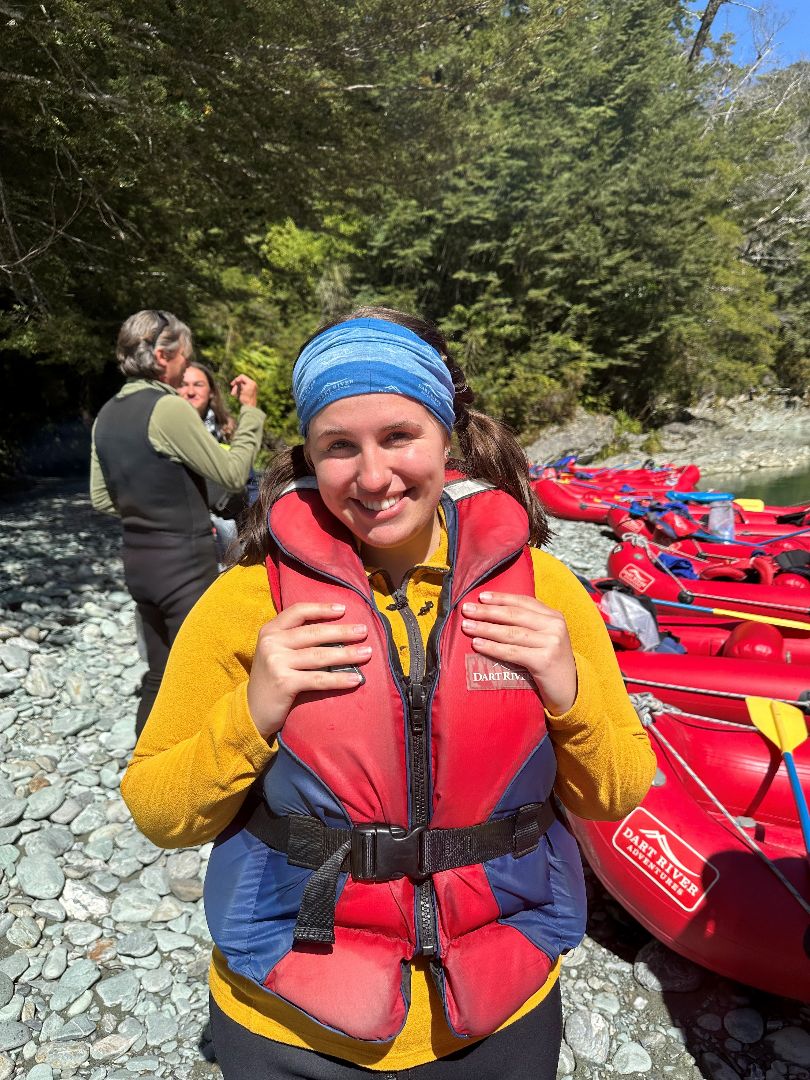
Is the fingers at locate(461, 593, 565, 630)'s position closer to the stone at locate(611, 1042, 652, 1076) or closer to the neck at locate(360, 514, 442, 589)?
the neck at locate(360, 514, 442, 589)

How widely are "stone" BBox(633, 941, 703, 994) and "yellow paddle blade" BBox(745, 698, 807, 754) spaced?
88 cm

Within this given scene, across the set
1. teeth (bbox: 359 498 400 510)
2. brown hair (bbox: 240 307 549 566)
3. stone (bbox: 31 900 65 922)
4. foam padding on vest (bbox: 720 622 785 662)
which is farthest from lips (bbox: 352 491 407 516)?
foam padding on vest (bbox: 720 622 785 662)

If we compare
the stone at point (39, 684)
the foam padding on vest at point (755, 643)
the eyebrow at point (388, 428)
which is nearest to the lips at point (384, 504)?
the eyebrow at point (388, 428)

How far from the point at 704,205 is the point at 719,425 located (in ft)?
18.5

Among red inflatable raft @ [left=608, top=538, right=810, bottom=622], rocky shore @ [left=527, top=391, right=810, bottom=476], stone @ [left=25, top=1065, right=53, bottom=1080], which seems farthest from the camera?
rocky shore @ [left=527, top=391, right=810, bottom=476]

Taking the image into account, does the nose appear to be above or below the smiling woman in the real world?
above

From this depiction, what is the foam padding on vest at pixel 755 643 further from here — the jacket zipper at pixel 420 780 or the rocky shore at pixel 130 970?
the jacket zipper at pixel 420 780

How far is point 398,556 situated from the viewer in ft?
4.09

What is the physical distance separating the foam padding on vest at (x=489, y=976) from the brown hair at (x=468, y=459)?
74 centimetres

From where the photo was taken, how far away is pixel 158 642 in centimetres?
304

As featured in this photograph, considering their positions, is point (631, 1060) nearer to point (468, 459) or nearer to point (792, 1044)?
point (792, 1044)

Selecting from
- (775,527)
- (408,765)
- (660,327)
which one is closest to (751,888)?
(408,765)

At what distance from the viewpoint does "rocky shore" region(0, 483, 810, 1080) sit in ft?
6.75

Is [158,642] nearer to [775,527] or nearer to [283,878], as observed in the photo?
[283,878]
